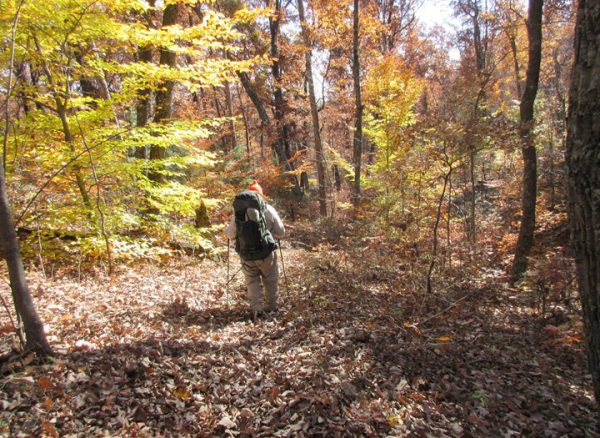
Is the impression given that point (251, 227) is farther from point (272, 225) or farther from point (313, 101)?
point (313, 101)

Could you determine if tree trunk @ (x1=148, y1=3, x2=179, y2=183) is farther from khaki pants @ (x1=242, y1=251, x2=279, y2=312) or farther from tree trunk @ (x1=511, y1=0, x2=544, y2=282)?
tree trunk @ (x1=511, y1=0, x2=544, y2=282)

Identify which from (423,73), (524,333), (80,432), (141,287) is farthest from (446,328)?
(423,73)

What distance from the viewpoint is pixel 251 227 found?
18.1ft

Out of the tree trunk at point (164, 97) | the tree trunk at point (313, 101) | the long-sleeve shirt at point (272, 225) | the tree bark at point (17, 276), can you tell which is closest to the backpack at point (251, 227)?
the long-sleeve shirt at point (272, 225)

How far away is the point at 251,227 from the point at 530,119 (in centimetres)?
596

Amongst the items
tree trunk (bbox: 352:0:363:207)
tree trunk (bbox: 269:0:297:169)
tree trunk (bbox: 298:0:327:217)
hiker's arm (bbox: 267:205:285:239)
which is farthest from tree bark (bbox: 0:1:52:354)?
tree trunk (bbox: 269:0:297:169)

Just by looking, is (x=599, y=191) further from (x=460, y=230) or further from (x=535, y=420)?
(x=460, y=230)

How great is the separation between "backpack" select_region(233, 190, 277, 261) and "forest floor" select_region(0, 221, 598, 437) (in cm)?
113

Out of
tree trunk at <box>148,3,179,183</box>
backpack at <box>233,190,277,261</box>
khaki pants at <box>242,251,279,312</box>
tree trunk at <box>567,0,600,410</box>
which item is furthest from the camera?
tree trunk at <box>148,3,179,183</box>

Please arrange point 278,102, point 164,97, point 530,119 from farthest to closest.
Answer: point 278,102 < point 164,97 < point 530,119

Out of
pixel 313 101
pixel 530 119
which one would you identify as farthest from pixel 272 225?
pixel 313 101

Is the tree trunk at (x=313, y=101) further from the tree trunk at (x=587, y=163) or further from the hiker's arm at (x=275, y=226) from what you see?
the tree trunk at (x=587, y=163)

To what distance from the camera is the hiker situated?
5.50 m

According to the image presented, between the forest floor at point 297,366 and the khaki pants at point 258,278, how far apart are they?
0.37 meters
